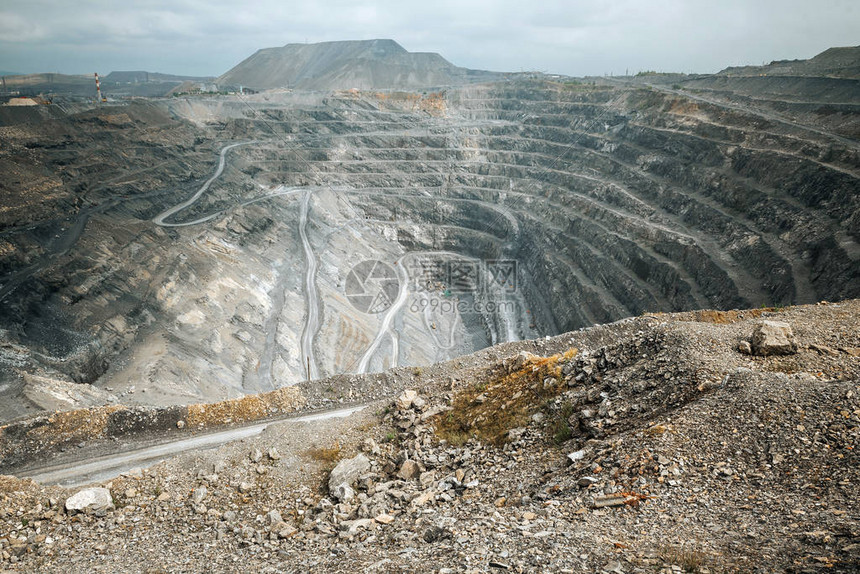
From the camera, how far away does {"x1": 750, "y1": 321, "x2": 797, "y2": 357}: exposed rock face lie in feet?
44.2

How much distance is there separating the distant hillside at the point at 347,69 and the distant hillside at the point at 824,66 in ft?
297

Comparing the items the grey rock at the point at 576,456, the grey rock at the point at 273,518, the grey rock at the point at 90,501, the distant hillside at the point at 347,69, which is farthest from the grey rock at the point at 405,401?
the distant hillside at the point at 347,69

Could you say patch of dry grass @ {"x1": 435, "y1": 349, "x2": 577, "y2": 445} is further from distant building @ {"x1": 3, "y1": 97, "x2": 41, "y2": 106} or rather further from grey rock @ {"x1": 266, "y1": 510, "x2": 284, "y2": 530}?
distant building @ {"x1": 3, "y1": 97, "x2": 41, "y2": 106}

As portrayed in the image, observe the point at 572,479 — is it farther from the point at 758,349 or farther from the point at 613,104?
the point at 613,104

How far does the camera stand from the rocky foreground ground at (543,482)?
8.20 meters

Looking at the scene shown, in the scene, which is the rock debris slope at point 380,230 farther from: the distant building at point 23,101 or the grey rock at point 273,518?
the grey rock at point 273,518

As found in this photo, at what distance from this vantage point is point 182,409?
23.1m

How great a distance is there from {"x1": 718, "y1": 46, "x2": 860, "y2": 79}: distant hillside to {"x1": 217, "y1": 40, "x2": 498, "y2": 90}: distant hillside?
297 ft

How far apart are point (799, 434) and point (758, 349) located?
4839 millimetres

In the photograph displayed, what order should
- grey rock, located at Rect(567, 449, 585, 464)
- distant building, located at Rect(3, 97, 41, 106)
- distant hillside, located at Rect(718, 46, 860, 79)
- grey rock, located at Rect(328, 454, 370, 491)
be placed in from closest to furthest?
grey rock, located at Rect(567, 449, 585, 464) < grey rock, located at Rect(328, 454, 370, 491) < distant hillside, located at Rect(718, 46, 860, 79) < distant building, located at Rect(3, 97, 41, 106)

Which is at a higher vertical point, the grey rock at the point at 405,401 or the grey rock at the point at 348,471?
the grey rock at the point at 405,401

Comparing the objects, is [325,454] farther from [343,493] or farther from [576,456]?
[576,456]

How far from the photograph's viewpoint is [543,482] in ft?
36.3

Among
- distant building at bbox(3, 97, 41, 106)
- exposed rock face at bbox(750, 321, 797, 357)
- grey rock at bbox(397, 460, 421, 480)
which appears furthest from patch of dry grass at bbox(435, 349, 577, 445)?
distant building at bbox(3, 97, 41, 106)
